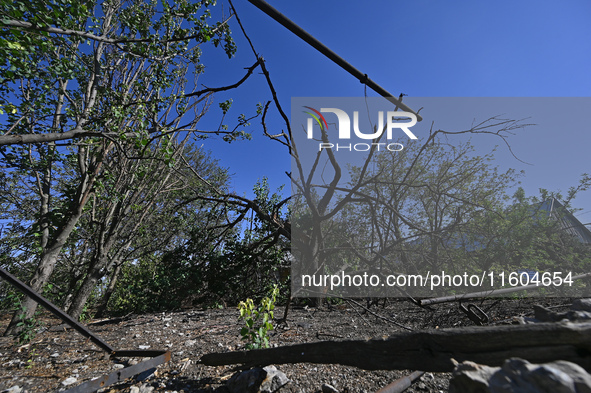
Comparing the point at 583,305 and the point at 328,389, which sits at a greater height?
the point at 583,305

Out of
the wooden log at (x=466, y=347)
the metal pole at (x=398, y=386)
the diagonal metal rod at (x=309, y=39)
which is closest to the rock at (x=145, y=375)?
the wooden log at (x=466, y=347)

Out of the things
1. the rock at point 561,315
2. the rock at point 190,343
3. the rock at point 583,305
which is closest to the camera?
the rock at point 561,315

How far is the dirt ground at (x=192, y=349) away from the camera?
1.72m

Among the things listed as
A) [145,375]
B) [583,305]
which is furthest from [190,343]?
[583,305]

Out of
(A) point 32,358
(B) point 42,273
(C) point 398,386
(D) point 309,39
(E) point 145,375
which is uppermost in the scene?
(D) point 309,39

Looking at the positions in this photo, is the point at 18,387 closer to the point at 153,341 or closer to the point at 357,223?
the point at 153,341

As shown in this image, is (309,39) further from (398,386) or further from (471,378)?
(398,386)

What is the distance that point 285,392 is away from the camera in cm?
158

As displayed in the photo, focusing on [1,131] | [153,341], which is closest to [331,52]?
[153,341]

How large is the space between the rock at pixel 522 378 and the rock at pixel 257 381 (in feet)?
4.00

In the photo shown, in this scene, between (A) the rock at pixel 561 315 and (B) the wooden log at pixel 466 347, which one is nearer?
(B) the wooden log at pixel 466 347

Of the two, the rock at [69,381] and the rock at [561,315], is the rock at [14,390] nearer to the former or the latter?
the rock at [69,381]

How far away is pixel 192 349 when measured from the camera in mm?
2490

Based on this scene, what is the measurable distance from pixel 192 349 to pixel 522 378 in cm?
263
